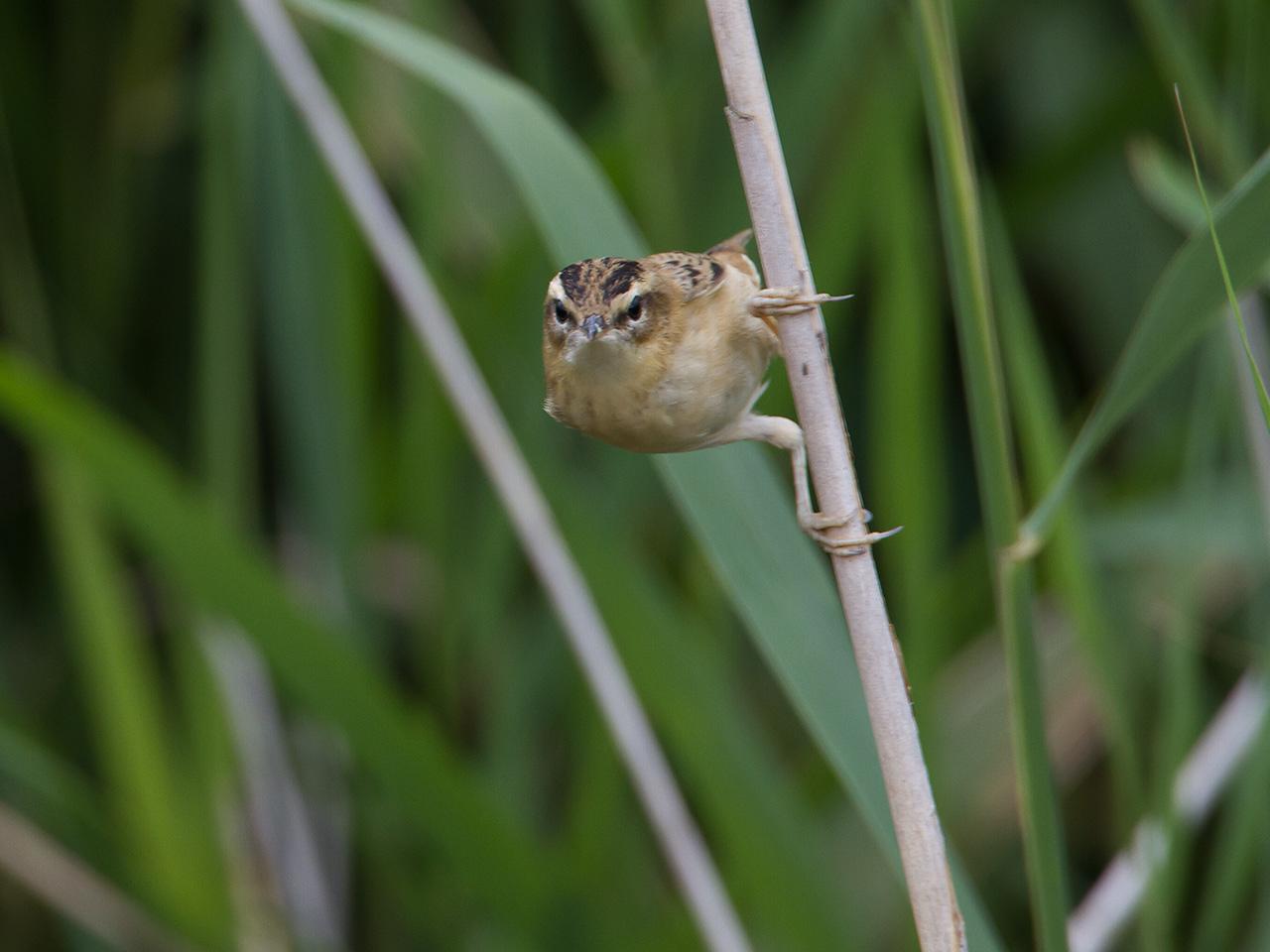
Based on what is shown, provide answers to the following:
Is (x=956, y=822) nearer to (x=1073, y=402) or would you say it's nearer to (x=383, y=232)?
(x=1073, y=402)

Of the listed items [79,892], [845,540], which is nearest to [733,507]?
[845,540]

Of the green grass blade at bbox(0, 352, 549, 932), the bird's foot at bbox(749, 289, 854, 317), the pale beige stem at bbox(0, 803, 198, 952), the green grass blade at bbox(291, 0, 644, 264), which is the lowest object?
the pale beige stem at bbox(0, 803, 198, 952)

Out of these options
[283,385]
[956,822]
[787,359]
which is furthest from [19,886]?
[787,359]

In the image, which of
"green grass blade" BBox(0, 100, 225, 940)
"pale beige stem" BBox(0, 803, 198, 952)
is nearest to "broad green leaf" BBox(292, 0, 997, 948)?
"green grass blade" BBox(0, 100, 225, 940)

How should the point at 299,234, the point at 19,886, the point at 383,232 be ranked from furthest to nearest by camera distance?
the point at 19,886 → the point at 299,234 → the point at 383,232

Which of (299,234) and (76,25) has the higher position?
(76,25)

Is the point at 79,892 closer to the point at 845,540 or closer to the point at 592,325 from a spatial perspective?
the point at 592,325

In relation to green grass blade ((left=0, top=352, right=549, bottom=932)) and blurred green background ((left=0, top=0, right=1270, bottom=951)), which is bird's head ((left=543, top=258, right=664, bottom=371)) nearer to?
blurred green background ((left=0, top=0, right=1270, bottom=951))
